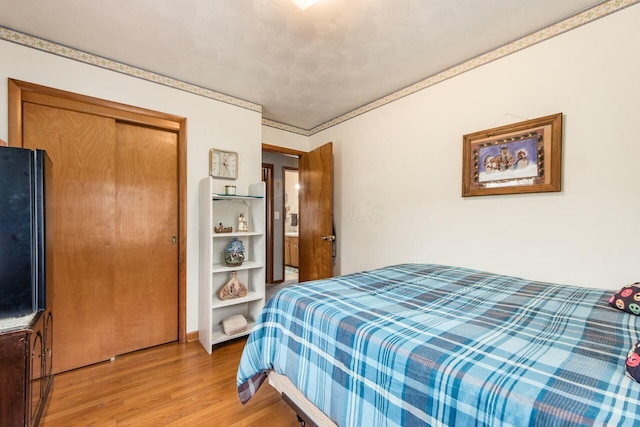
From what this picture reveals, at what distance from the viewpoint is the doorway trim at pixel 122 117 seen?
5.99 ft

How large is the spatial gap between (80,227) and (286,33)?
7.12ft

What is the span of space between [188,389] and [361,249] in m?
2.02

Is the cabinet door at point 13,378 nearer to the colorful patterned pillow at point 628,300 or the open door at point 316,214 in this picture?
the open door at point 316,214

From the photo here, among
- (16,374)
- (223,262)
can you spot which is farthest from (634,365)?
(223,262)

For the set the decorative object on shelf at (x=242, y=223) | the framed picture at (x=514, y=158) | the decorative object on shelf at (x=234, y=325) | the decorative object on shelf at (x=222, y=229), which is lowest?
the decorative object on shelf at (x=234, y=325)

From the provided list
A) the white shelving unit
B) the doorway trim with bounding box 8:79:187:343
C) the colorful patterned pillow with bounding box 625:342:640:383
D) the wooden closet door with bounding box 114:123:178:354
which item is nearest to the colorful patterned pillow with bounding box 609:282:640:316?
the colorful patterned pillow with bounding box 625:342:640:383

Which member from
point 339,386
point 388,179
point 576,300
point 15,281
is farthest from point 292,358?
point 388,179

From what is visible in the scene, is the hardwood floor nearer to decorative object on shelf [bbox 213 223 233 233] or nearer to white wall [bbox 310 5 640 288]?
decorative object on shelf [bbox 213 223 233 233]

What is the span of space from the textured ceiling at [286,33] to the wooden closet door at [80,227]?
2.01 feet

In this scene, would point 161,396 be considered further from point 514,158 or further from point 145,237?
point 514,158

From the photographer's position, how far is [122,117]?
2.27 m

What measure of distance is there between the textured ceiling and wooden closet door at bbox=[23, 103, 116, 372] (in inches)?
24.1

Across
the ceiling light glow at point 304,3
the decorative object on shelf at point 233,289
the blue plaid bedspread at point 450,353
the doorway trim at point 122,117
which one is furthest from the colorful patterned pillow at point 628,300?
the doorway trim at point 122,117

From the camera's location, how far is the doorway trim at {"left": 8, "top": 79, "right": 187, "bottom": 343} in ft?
5.99
